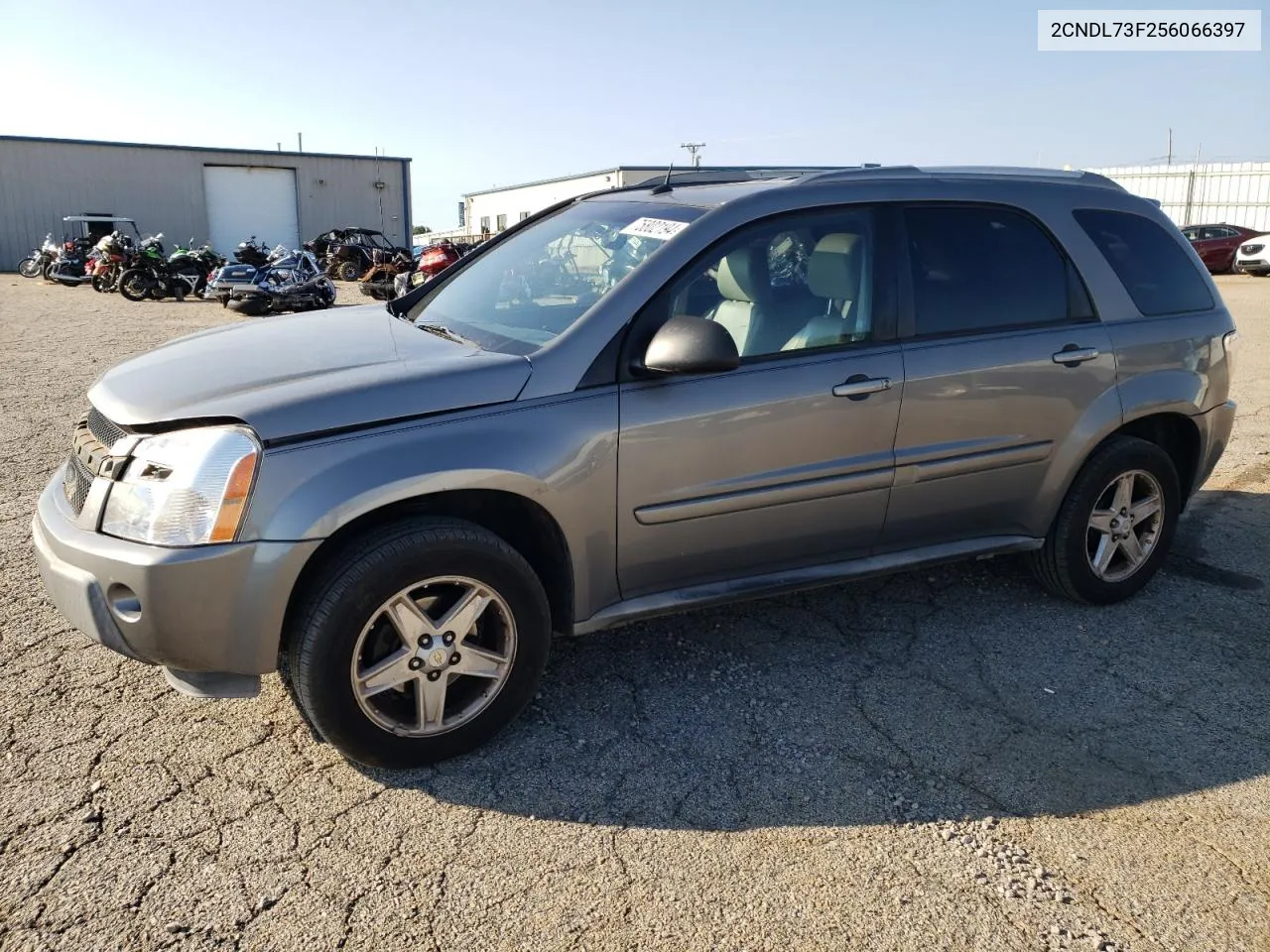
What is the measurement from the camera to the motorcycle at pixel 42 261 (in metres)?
25.8

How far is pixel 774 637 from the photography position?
3961 mm

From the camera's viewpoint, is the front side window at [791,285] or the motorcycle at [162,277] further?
the motorcycle at [162,277]

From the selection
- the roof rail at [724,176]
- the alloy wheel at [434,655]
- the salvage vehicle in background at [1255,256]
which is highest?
the salvage vehicle in background at [1255,256]

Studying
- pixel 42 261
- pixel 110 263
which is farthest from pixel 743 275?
pixel 42 261

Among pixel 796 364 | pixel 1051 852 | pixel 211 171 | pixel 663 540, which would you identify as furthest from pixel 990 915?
pixel 211 171

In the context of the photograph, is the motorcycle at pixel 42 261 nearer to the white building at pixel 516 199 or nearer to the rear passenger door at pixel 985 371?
the white building at pixel 516 199

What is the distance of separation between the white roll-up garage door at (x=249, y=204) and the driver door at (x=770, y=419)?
113ft

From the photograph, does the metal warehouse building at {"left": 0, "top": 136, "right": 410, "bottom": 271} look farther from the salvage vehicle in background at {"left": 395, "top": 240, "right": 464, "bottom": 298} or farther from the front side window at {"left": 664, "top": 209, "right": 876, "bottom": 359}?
the front side window at {"left": 664, "top": 209, "right": 876, "bottom": 359}

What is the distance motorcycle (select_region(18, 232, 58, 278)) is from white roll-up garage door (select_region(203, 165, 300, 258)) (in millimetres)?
6852

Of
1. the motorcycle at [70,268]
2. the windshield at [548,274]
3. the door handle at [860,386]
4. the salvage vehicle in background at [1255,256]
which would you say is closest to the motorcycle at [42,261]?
the motorcycle at [70,268]

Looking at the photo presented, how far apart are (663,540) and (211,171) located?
117 ft

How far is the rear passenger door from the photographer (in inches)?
145

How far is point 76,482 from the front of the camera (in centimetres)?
311

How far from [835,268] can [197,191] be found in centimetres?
3501
